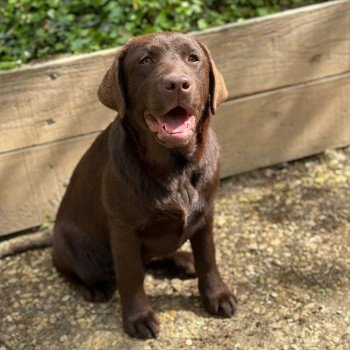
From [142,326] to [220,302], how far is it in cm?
43

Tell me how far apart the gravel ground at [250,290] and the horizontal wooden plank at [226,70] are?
72 centimetres

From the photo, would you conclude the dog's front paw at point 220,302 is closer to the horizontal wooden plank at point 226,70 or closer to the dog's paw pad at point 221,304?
the dog's paw pad at point 221,304

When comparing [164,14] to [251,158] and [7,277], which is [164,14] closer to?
[251,158]

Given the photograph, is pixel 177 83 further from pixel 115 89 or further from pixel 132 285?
pixel 132 285

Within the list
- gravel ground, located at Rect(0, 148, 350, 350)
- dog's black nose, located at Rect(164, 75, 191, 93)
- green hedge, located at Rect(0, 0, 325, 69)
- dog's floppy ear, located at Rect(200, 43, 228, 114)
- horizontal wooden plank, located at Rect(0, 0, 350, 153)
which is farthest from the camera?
green hedge, located at Rect(0, 0, 325, 69)

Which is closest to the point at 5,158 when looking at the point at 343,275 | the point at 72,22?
the point at 72,22

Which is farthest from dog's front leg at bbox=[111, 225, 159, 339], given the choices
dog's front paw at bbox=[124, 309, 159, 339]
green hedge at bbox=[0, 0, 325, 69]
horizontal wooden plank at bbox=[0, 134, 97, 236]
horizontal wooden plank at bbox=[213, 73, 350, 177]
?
green hedge at bbox=[0, 0, 325, 69]

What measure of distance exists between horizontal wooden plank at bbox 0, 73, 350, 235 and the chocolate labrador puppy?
1.72 ft

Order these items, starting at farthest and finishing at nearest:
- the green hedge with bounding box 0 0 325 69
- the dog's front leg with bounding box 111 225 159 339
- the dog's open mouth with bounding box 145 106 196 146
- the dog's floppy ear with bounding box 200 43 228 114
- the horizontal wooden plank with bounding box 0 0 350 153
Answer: the green hedge with bounding box 0 0 325 69 → the horizontal wooden plank with bounding box 0 0 350 153 → the dog's front leg with bounding box 111 225 159 339 → the dog's floppy ear with bounding box 200 43 228 114 → the dog's open mouth with bounding box 145 106 196 146

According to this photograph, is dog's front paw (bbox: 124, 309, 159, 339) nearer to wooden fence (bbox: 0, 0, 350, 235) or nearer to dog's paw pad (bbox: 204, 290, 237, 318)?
dog's paw pad (bbox: 204, 290, 237, 318)

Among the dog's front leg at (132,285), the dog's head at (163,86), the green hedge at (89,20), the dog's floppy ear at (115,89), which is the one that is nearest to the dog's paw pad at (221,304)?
the dog's front leg at (132,285)

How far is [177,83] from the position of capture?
2.59m

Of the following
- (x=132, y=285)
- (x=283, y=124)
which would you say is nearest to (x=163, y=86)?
(x=132, y=285)

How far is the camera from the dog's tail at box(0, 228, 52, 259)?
403 centimetres
